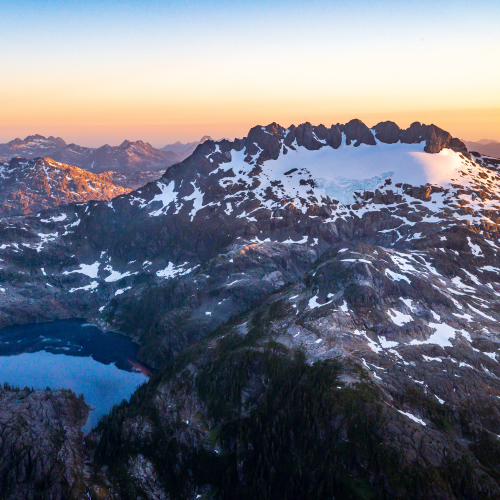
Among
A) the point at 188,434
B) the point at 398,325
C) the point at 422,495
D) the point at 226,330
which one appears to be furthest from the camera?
the point at 226,330

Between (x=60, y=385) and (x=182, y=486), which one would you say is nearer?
(x=182, y=486)

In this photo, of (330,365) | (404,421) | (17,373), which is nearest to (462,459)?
(404,421)

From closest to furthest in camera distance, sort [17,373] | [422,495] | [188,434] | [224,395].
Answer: [422,495] < [188,434] < [224,395] < [17,373]

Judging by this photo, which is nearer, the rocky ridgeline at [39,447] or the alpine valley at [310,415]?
the alpine valley at [310,415]

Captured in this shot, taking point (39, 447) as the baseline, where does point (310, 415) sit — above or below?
above

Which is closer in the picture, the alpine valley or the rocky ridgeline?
the alpine valley

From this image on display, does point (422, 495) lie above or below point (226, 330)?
above

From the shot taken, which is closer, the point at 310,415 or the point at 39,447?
the point at 310,415

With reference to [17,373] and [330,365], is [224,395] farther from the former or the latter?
[17,373]
